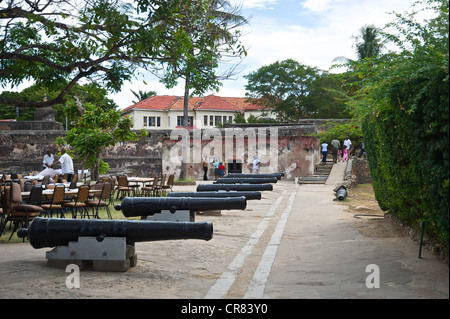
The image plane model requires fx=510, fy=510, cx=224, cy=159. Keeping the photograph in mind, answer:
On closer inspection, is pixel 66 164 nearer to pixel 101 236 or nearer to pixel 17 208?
pixel 17 208

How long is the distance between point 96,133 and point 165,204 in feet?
29.3

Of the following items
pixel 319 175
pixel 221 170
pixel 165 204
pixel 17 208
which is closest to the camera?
pixel 17 208

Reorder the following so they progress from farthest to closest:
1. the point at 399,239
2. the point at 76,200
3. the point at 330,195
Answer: the point at 330,195 < the point at 76,200 < the point at 399,239

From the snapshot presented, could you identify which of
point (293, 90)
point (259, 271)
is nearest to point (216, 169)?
point (293, 90)

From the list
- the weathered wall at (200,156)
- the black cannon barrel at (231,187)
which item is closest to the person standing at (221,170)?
the weathered wall at (200,156)

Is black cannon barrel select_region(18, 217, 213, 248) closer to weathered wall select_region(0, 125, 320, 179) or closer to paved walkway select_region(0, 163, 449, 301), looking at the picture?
paved walkway select_region(0, 163, 449, 301)

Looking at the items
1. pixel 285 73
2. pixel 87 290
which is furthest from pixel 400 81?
pixel 285 73

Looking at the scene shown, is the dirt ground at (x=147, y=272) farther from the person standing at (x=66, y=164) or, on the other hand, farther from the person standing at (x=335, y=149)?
the person standing at (x=335, y=149)

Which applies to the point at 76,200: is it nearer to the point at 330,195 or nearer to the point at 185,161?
the point at 330,195

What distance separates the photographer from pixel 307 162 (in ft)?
Result: 93.6

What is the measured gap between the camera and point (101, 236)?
20.3 ft

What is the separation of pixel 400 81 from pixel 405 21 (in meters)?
0.96

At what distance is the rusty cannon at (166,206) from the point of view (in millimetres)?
8945

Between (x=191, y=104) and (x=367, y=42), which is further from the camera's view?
(x=191, y=104)
